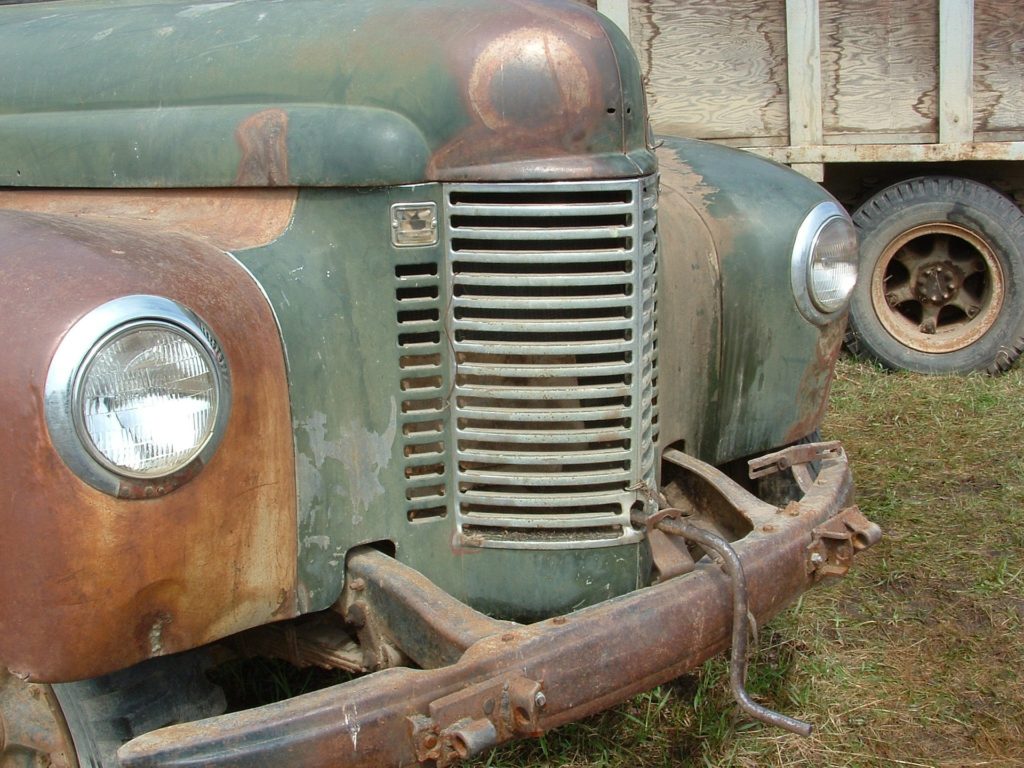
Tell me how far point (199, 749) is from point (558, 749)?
1.28 metres

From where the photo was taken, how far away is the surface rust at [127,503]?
5.81 feet

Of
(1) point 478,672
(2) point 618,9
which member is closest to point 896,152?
(2) point 618,9

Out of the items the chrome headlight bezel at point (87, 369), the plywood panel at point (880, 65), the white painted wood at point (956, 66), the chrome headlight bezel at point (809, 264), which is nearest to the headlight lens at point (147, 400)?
the chrome headlight bezel at point (87, 369)

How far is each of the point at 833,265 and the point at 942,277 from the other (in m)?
3.21

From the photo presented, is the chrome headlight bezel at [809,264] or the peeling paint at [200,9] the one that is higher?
the peeling paint at [200,9]

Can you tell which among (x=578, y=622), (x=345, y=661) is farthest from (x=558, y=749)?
(x=578, y=622)

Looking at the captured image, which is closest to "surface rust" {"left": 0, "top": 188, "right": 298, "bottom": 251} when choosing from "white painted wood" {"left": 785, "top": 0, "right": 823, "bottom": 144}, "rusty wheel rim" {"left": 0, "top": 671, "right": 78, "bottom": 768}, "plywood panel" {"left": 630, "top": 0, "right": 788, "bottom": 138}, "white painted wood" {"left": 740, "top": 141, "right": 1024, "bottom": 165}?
"rusty wheel rim" {"left": 0, "top": 671, "right": 78, "bottom": 768}

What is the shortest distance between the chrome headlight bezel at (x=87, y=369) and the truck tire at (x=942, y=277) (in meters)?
4.53

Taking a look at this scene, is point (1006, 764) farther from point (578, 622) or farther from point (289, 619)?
point (289, 619)

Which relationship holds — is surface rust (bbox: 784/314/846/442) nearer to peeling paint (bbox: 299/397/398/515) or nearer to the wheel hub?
peeling paint (bbox: 299/397/398/515)

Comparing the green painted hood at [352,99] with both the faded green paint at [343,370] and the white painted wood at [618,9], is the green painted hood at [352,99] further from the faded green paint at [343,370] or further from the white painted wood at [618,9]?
the white painted wood at [618,9]

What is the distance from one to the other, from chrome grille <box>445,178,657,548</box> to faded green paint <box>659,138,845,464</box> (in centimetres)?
54

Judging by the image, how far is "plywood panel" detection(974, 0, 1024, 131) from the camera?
566 cm

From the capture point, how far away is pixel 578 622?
2045mm
